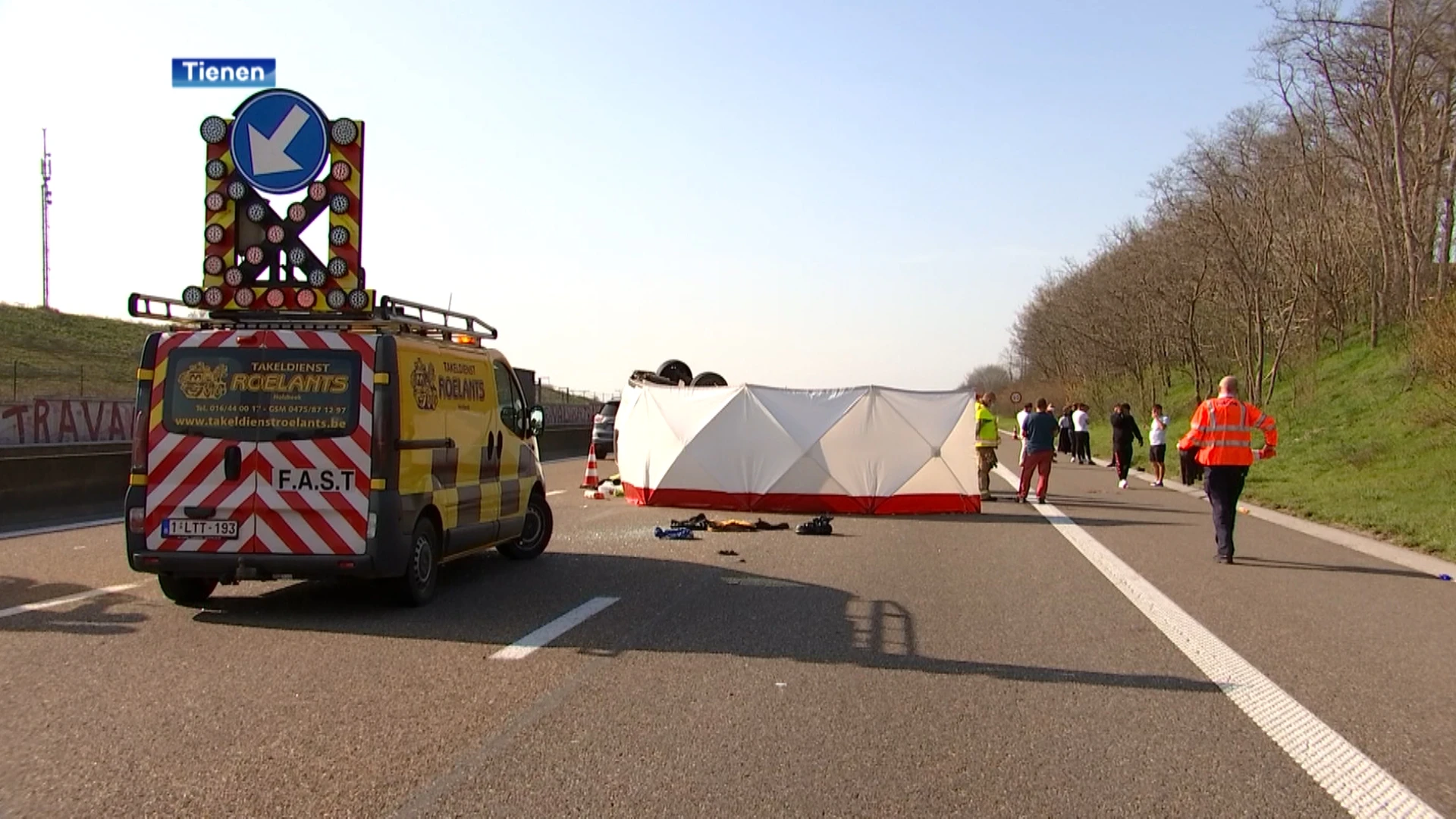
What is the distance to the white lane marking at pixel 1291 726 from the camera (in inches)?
191

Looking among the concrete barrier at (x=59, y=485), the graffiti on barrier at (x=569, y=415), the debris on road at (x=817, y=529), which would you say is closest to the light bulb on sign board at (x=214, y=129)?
the concrete barrier at (x=59, y=485)

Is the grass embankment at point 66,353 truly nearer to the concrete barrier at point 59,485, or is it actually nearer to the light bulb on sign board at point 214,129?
the concrete barrier at point 59,485

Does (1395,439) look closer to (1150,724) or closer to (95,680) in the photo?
(1150,724)

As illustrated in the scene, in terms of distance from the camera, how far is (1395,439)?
75.3 ft

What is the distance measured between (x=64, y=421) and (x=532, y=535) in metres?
20.6

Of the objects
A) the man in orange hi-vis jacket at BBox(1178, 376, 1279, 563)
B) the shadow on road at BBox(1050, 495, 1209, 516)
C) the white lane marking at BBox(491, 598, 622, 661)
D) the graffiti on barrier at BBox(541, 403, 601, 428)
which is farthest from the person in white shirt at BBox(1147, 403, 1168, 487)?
the graffiti on barrier at BBox(541, 403, 601, 428)

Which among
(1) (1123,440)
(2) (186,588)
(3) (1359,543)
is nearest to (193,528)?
(2) (186,588)

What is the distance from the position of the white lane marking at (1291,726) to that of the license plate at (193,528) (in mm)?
6718

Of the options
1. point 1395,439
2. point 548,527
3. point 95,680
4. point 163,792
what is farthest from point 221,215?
point 1395,439

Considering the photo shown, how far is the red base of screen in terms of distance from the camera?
18.2m

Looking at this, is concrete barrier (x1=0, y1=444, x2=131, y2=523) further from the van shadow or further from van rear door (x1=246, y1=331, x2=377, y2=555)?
van rear door (x1=246, y1=331, x2=377, y2=555)

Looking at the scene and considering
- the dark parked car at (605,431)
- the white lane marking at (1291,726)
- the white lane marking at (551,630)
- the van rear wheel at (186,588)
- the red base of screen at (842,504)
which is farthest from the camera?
the dark parked car at (605,431)

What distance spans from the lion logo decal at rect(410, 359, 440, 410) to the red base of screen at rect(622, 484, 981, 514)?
30.5 feet

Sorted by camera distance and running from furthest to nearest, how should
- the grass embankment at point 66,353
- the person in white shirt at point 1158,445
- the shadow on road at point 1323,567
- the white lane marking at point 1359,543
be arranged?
the grass embankment at point 66,353
the person in white shirt at point 1158,445
the white lane marking at point 1359,543
the shadow on road at point 1323,567
